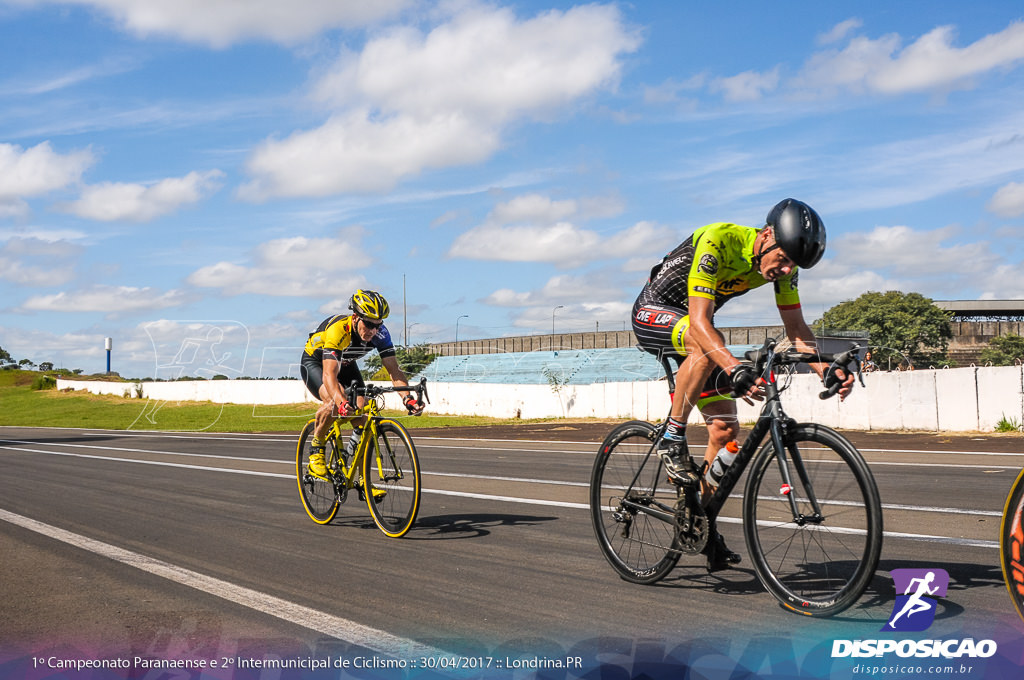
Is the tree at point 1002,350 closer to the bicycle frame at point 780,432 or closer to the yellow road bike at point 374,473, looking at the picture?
the yellow road bike at point 374,473

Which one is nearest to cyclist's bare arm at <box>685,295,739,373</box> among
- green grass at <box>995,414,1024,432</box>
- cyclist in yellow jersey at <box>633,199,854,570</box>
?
cyclist in yellow jersey at <box>633,199,854,570</box>

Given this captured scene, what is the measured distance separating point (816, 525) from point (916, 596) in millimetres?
895

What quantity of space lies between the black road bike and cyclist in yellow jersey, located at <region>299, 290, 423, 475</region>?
3003 millimetres

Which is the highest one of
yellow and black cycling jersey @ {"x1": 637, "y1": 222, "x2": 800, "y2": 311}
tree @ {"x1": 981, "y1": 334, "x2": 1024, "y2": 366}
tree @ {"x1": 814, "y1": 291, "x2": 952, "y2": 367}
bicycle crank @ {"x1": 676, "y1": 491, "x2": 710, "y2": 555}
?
tree @ {"x1": 814, "y1": 291, "x2": 952, "y2": 367}

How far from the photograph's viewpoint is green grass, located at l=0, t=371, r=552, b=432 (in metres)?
37.7

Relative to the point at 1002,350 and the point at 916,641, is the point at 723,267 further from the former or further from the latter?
the point at 1002,350

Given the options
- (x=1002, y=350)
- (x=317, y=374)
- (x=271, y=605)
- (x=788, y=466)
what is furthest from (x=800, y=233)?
(x=1002, y=350)

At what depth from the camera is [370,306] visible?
7.75 meters

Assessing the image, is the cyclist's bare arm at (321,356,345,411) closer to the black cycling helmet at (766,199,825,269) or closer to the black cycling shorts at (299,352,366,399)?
the black cycling shorts at (299,352,366,399)

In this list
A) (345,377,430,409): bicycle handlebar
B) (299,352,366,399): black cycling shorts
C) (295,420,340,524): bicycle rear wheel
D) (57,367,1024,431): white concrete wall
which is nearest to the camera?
(345,377,430,409): bicycle handlebar

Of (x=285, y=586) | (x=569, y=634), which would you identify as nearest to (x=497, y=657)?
(x=569, y=634)

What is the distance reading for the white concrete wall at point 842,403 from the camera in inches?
815

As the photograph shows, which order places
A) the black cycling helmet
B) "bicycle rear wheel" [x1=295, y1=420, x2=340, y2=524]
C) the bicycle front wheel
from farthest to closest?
"bicycle rear wheel" [x1=295, y1=420, x2=340, y2=524]
the bicycle front wheel
the black cycling helmet

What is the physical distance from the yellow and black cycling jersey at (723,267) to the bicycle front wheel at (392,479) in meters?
2.94
